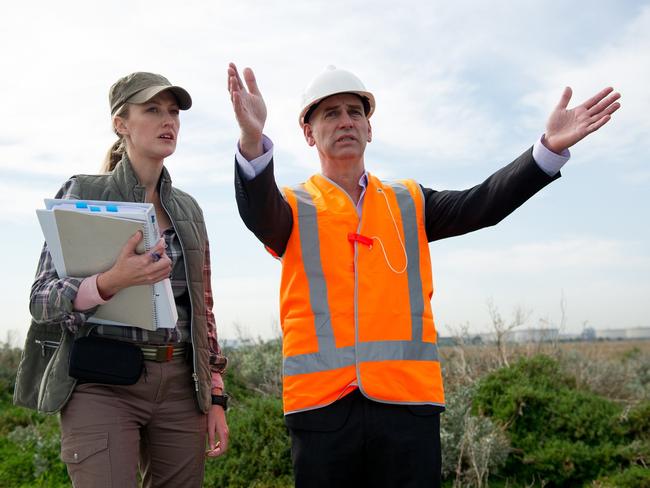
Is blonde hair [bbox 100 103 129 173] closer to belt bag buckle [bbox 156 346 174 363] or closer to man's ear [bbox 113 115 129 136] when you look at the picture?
man's ear [bbox 113 115 129 136]

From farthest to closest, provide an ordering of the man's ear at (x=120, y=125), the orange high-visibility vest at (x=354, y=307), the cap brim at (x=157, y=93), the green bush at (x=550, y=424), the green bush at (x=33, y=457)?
the green bush at (x=33, y=457)
the green bush at (x=550, y=424)
the man's ear at (x=120, y=125)
the cap brim at (x=157, y=93)
the orange high-visibility vest at (x=354, y=307)

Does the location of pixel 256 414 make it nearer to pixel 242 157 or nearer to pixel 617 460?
pixel 617 460

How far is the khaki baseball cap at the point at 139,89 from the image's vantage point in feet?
10.4

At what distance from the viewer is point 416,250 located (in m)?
3.27

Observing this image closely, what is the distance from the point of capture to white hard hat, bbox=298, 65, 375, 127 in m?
3.33

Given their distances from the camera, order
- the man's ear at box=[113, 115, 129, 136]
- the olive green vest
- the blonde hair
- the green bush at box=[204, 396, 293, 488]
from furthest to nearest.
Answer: the green bush at box=[204, 396, 293, 488] < the blonde hair < the man's ear at box=[113, 115, 129, 136] < the olive green vest

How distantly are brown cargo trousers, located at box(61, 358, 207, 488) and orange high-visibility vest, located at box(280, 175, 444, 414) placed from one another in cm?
47

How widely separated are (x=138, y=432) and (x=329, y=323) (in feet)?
2.98

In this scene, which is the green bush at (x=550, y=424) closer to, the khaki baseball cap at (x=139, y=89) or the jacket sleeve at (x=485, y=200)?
the jacket sleeve at (x=485, y=200)

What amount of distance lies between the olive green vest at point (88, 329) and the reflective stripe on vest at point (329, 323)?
0.41 metres

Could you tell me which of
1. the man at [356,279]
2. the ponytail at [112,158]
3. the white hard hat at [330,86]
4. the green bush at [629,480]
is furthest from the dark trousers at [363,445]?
the green bush at [629,480]

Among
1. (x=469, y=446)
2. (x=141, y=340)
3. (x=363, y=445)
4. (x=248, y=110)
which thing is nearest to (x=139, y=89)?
(x=248, y=110)

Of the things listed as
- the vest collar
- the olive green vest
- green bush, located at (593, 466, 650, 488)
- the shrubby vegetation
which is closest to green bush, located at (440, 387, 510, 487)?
the shrubby vegetation

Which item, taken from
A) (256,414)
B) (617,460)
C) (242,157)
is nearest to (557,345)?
(617,460)
